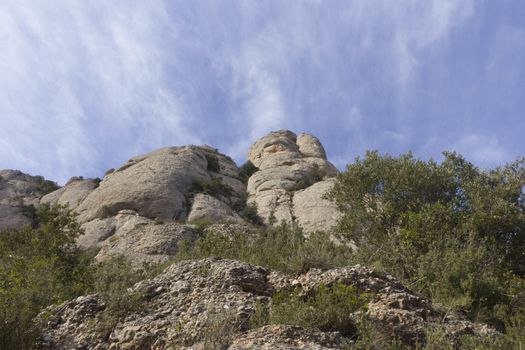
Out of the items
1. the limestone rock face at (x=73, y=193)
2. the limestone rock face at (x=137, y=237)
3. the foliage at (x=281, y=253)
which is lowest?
the foliage at (x=281, y=253)

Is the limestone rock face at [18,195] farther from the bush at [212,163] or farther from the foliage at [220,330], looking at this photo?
the foliage at [220,330]

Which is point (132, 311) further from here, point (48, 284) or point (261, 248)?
point (261, 248)

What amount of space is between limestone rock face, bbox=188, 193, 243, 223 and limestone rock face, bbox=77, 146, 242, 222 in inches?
28.4

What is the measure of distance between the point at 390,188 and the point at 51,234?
11.4m

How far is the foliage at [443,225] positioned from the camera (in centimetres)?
924

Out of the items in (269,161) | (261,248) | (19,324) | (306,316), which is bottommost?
(19,324)

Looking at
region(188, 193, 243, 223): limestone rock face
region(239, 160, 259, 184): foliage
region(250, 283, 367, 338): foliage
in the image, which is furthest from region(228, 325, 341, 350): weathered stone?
region(239, 160, 259, 184): foliage

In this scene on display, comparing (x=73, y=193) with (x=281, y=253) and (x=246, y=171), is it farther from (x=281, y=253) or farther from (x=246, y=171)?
(x=281, y=253)

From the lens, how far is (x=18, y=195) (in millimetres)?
38688

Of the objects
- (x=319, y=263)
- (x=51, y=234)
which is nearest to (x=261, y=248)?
(x=319, y=263)

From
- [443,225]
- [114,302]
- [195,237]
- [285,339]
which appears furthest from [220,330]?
[195,237]

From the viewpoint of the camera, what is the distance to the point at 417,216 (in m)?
14.3

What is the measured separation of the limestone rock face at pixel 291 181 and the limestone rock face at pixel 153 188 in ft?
9.21

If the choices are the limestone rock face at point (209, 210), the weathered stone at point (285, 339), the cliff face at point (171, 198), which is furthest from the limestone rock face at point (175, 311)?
the limestone rock face at point (209, 210)
